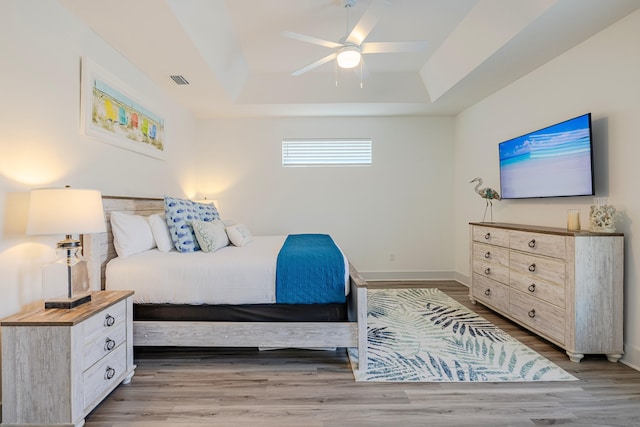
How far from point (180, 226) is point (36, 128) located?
1.10 metres

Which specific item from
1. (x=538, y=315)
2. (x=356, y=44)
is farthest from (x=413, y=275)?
(x=356, y=44)

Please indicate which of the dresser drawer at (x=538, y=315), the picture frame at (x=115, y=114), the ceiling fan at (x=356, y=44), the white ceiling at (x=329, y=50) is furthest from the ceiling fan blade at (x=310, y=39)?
the dresser drawer at (x=538, y=315)

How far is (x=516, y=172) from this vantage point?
3072 millimetres

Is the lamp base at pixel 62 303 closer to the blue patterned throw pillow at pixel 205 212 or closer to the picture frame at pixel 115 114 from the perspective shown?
the picture frame at pixel 115 114

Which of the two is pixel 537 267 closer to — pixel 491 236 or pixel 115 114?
pixel 491 236

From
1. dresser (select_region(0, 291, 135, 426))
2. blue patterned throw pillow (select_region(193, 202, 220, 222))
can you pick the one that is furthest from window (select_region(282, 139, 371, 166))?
dresser (select_region(0, 291, 135, 426))

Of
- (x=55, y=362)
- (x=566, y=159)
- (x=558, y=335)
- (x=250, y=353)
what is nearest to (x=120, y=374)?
(x=55, y=362)

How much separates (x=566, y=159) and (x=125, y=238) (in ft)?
11.8

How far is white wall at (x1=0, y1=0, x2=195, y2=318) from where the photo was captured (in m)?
1.64

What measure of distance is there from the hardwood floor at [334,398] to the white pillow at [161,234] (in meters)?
0.86

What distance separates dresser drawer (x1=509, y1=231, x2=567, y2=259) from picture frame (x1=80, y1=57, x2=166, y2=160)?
3.57 metres

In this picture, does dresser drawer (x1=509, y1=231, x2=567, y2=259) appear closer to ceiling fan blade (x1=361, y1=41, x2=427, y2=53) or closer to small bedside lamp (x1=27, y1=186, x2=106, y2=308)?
→ ceiling fan blade (x1=361, y1=41, x2=427, y2=53)

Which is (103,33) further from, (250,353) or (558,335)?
(558,335)

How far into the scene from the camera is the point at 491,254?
10.00 feet
